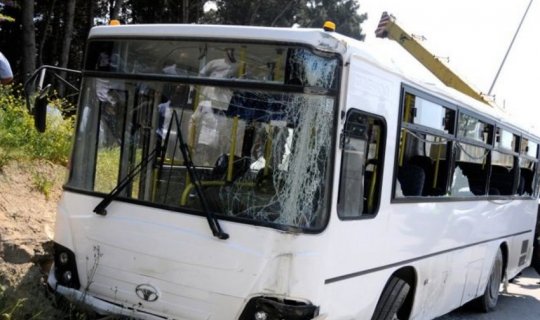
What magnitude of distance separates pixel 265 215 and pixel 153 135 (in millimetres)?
1148

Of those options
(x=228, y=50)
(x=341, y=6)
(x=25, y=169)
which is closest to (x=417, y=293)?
(x=228, y=50)

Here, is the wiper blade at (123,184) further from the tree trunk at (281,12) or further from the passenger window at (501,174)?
the tree trunk at (281,12)

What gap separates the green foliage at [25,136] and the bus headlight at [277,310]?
4.24 m

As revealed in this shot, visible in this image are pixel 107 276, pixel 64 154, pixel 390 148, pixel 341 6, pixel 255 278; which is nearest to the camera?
pixel 255 278

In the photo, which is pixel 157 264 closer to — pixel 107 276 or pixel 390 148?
pixel 107 276

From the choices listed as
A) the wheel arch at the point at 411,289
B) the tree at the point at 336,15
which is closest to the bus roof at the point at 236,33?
the wheel arch at the point at 411,289

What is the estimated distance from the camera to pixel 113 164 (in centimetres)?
468

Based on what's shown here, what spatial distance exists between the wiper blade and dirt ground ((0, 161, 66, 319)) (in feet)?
3.04

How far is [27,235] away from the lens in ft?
19.2

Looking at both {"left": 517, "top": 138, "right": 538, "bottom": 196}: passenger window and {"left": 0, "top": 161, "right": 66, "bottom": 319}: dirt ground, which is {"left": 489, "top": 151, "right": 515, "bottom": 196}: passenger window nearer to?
{"left": 517, "top": 138, "right": 538, "bottom": 196}: passenger window

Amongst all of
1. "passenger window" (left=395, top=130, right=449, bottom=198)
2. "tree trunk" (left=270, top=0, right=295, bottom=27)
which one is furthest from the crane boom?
"tree trunk" (left=270, top=0, right=295, bottom=27)

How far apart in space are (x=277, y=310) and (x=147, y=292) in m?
1.01

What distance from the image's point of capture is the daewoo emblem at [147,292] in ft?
13.9

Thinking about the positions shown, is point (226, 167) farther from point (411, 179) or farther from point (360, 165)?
point (411, 179)
